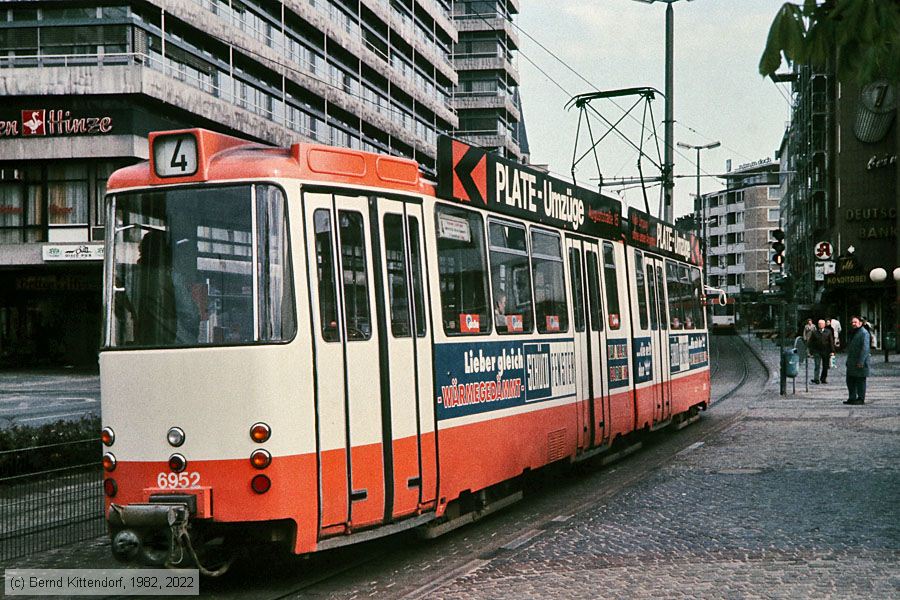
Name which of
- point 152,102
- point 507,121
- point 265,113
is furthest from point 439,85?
point 152,102

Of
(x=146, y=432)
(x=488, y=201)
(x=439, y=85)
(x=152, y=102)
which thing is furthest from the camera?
(x=439, y=85)

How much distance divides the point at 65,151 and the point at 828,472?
33.0 m

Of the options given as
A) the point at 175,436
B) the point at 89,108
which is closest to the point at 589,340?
the point at 175,436

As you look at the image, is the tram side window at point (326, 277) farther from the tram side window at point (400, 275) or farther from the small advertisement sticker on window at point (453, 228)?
the small advertisement sticker on window at point (453, 228)

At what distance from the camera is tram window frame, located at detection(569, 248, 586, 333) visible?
1206cm

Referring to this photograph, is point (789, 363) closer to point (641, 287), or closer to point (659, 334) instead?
point (659, 334)

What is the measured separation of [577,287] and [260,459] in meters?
5.92

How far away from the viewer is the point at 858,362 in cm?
2269

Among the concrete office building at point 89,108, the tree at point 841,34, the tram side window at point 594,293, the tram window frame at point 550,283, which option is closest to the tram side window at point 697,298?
the tram side window at point 594,293

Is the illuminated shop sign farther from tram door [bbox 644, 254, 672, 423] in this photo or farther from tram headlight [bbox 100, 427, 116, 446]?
tram headlight [bbox 100, 427, 116, 446]

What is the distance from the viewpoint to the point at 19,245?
39938mm

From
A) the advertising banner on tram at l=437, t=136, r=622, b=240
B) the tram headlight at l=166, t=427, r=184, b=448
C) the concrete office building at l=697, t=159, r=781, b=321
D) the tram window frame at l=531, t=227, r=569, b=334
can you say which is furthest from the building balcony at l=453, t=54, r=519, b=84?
the tram headlight at l=166, t=427, r=184, b=448

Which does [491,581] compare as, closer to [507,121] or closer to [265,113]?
[265,113]

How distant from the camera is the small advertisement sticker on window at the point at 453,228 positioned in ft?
29.5
